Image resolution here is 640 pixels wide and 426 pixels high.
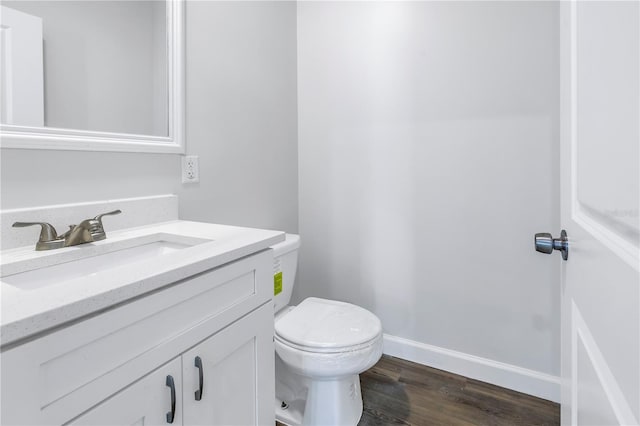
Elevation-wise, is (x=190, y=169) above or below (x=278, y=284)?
above

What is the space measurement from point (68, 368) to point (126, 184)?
76cm

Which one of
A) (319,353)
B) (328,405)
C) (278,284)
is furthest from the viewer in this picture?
(278,284)

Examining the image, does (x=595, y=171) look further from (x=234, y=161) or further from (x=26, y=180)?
(x=234, y=161)

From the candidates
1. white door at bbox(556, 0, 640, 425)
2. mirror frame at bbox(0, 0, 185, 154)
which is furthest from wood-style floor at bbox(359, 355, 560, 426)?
mirror frame at bbox(0, 0, 185, 154)

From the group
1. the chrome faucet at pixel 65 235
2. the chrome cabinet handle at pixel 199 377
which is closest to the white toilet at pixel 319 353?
the chrome cabinet handle at pixel 199 377

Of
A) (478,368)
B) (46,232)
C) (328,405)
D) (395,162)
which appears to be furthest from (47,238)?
(478,368)

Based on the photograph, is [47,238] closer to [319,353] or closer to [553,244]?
[319,353]

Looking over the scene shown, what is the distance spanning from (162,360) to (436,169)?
1.46 metres

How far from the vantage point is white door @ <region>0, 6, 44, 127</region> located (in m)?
0.88

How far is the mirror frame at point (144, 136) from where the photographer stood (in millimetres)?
897

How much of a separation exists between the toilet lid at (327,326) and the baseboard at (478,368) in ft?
1.76

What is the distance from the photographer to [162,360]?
64cm

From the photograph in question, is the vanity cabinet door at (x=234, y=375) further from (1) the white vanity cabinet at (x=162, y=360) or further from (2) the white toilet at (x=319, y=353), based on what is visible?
(2) the white toilet at (x=319, y=353)

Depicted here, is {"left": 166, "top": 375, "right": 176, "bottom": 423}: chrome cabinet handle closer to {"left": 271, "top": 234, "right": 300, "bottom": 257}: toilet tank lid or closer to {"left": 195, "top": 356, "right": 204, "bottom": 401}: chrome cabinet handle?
{"left": 195, "top": 356, "right": 204, "bottom": 401}: chrome cabinet handle
